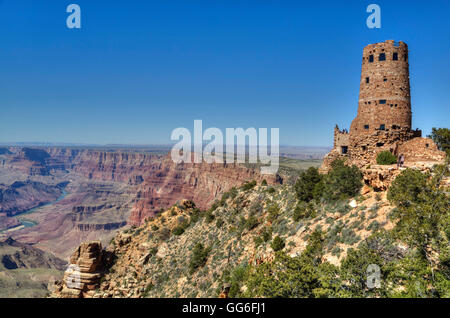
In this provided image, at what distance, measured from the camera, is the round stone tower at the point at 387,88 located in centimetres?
2170

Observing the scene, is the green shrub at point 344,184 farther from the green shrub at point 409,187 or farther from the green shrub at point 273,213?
the green shrub at point 409,187

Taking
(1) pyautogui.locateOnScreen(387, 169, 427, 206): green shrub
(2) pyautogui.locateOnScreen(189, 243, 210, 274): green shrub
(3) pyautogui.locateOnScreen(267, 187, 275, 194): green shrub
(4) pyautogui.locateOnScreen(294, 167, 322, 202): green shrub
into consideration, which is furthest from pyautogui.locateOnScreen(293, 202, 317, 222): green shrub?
(2) pyautogui.locateOnScreen(189, 243, 210, 274): green shrub

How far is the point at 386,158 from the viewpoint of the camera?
823 inches

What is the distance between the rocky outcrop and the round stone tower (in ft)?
109

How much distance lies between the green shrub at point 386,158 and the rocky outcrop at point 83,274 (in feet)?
108

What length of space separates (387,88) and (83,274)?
37300 millimetres

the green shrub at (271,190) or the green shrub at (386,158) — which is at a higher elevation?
the green shrub at (386,158)

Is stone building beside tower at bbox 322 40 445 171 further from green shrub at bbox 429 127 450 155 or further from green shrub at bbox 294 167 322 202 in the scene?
green shrub at bbox 294 167 322 202

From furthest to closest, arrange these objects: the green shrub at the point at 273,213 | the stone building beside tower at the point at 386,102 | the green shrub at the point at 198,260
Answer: the green shrub at the point at 198,260 < the green shrub at the point at 273,213 < the stone building beside tower at the point at 386,102

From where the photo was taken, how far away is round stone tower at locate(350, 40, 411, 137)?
21.7 m

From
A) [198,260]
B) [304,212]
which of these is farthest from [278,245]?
[198,260]

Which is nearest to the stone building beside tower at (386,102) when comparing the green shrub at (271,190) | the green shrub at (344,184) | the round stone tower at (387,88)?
the round stone tower at (387,88)

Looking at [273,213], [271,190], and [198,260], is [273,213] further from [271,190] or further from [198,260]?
[198,260]
